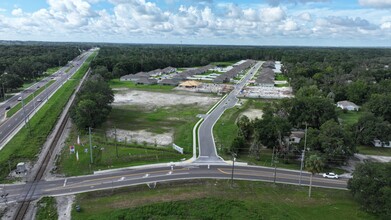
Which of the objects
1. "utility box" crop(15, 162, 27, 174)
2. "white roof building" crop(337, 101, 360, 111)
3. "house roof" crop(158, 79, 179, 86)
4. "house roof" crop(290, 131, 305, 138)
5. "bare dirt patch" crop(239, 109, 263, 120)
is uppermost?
"house roof" crop(158, 79, 179, 86)

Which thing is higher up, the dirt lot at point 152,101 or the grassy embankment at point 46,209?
the dirt lot at point 152,101

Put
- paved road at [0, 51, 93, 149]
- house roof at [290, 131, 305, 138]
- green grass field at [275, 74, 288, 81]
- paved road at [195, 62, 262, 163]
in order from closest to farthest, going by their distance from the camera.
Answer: paved road at [195, 62, 262, 163] < house roof at [290, 131, 305, 138] < paved road at [0, 51, 93, 149] < green grass field at [275, 74, 288, 81]

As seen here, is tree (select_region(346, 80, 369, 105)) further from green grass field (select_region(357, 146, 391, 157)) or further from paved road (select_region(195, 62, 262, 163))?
green grass field (select_region(357, 146, 391, 157))

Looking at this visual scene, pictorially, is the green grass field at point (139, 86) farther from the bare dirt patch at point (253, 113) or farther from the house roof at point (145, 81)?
the bare dirt patch at point (253, 113)

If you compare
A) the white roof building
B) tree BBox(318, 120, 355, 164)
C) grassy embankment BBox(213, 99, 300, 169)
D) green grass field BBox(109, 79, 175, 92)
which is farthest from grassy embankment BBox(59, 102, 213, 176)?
the white roof building

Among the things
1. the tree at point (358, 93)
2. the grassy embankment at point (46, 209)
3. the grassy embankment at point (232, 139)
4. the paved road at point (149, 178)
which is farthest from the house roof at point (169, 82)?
the grassy embankment at point (46, 209)

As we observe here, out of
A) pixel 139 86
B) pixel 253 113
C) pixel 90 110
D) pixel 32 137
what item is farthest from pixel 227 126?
pixel 139 86
